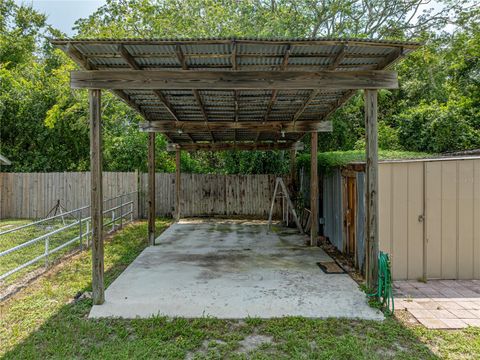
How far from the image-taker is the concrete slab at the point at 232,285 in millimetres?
3822

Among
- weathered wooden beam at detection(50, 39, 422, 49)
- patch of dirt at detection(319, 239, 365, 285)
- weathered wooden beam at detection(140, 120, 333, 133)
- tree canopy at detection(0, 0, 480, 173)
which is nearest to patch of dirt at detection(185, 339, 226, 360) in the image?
patch of dirt at detection(319, 239, 365, 285)

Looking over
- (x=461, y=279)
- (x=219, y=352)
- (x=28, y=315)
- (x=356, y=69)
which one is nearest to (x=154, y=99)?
(x=356, y=69)

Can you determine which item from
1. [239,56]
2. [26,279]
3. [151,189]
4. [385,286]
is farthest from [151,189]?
[385,286]

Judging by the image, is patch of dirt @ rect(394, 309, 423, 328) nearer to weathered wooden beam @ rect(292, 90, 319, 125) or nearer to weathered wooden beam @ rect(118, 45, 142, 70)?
weathered wooden beam @ rect(292, 90, 319, 125)

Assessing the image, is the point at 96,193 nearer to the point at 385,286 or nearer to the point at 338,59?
the point at 338,59

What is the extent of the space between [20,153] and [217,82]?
1314 centimetres

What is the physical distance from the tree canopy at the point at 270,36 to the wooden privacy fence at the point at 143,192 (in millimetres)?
1267

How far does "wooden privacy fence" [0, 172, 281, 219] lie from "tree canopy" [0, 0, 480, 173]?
1267 millimetres

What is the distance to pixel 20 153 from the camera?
1407 centimetres

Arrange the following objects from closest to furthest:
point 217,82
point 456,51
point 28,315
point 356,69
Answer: point 28,315 → point 217,82 → point 356,69 → point 456,51

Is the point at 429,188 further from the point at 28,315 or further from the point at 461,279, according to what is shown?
the point at 28,315

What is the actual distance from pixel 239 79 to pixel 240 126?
3.48 m

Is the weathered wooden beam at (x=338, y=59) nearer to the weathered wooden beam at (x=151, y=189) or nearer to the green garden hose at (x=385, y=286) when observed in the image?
the green garden hose at (x=385, y=286)

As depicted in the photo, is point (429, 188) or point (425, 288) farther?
point (429, 188)
